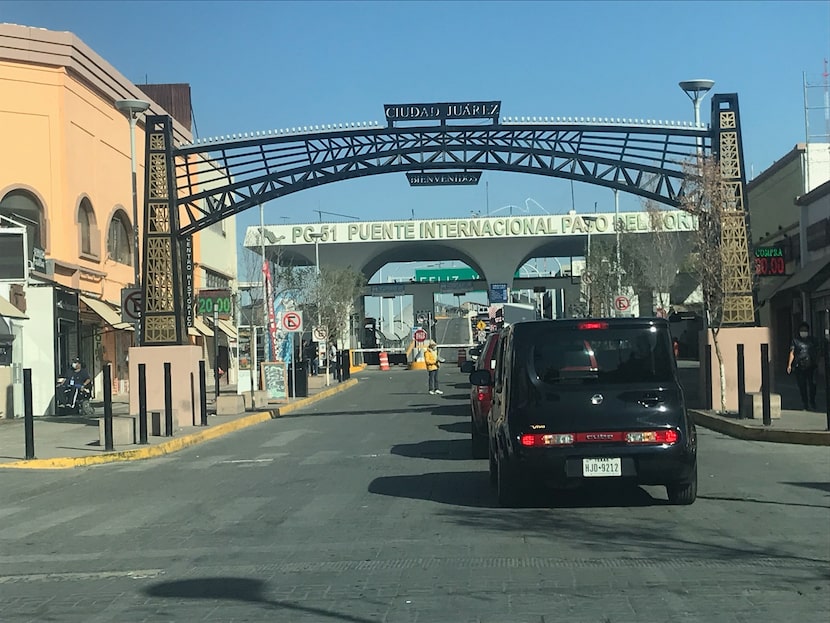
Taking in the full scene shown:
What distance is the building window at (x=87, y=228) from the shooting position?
3309cm

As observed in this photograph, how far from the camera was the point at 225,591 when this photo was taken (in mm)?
7070

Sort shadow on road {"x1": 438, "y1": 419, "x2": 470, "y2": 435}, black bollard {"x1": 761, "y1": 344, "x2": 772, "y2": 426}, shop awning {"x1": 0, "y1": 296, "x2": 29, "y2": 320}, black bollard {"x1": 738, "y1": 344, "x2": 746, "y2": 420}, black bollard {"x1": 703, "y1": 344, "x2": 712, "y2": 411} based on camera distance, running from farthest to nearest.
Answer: shop awning {"x1": 0, "y1": 296, "x2": 29, "y2": 320} → black bollard {"x1": 703, "y1": 344, "x2": 712, "y2": 411} → shadow on road {"x1": 438, "y1": 419, "x2": 470, "y2": 435} → black bollard {"x1": 738, "y1": 344, "x2": 746, "y2": 420} → black bollard {"x1": 761, "y1": 344, "x2": 772, "y2": 426}

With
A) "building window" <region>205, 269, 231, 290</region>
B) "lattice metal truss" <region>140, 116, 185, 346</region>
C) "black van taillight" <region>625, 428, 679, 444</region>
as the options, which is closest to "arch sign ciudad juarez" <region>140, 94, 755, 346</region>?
"lattice metal truss" <region>140, 116, 185, 346</region>

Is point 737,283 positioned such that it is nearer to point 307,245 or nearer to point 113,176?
point 113,176

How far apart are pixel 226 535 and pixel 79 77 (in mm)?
26681

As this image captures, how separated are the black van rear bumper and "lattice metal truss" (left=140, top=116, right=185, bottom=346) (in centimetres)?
1440

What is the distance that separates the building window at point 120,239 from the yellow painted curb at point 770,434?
945 inches

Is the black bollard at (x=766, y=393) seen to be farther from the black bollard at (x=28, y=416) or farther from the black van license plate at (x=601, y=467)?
the black bollard at (x=28, y=416)

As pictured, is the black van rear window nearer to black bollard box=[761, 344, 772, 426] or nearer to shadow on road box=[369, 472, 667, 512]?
shadow on road box=[369, 472, 667, 512]

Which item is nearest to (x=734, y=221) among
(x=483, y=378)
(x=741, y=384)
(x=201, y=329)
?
(x=741, y=384)

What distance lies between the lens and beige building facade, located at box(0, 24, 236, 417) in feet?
89.9

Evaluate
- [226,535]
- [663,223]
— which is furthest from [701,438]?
[663,223]

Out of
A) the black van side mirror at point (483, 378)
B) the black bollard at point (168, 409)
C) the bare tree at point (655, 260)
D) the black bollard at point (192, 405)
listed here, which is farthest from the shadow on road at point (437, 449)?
the bare tree at point (655, 260)

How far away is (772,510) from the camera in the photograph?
9.70 metres
